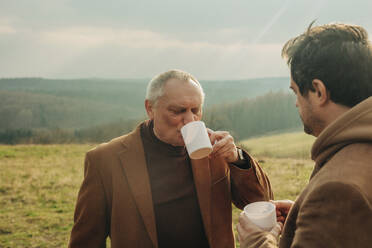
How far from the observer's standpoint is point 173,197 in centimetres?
350

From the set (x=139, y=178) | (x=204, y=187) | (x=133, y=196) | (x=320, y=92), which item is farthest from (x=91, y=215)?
(x=320, y=92)

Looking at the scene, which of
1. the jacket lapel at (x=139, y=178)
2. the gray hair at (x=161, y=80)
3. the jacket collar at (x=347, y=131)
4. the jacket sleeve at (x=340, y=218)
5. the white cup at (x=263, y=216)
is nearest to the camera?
the jacket sleeve at (x=340, y=218)

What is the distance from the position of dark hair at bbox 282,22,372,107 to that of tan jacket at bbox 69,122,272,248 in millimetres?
1401

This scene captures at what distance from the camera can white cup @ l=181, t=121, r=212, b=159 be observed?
2777 mm

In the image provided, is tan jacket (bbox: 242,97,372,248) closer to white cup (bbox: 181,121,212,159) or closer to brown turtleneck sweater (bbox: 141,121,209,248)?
white cup (bbox: 181,121,212,159)

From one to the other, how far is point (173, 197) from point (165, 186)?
5.3 inches

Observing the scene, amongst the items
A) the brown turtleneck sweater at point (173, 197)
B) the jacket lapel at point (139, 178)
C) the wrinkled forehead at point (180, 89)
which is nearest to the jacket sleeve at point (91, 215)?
the jacket lapel at point (139, 178)

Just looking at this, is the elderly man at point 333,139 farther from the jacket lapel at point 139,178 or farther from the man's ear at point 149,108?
the man's ear at point 149,108

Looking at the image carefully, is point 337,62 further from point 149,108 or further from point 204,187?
point 149,108

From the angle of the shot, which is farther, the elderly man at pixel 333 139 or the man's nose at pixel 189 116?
the man's nose at pixel 189 116

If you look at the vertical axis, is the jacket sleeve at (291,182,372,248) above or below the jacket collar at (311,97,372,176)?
below

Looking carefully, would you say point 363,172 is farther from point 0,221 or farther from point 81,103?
point 81,103

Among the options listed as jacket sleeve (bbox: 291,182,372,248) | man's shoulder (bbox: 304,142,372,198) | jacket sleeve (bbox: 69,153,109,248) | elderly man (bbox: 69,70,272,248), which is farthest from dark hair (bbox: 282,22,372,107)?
jacket sleeve (bbox: 69,153,109,248)

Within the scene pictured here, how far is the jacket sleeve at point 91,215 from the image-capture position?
10.9 ft
